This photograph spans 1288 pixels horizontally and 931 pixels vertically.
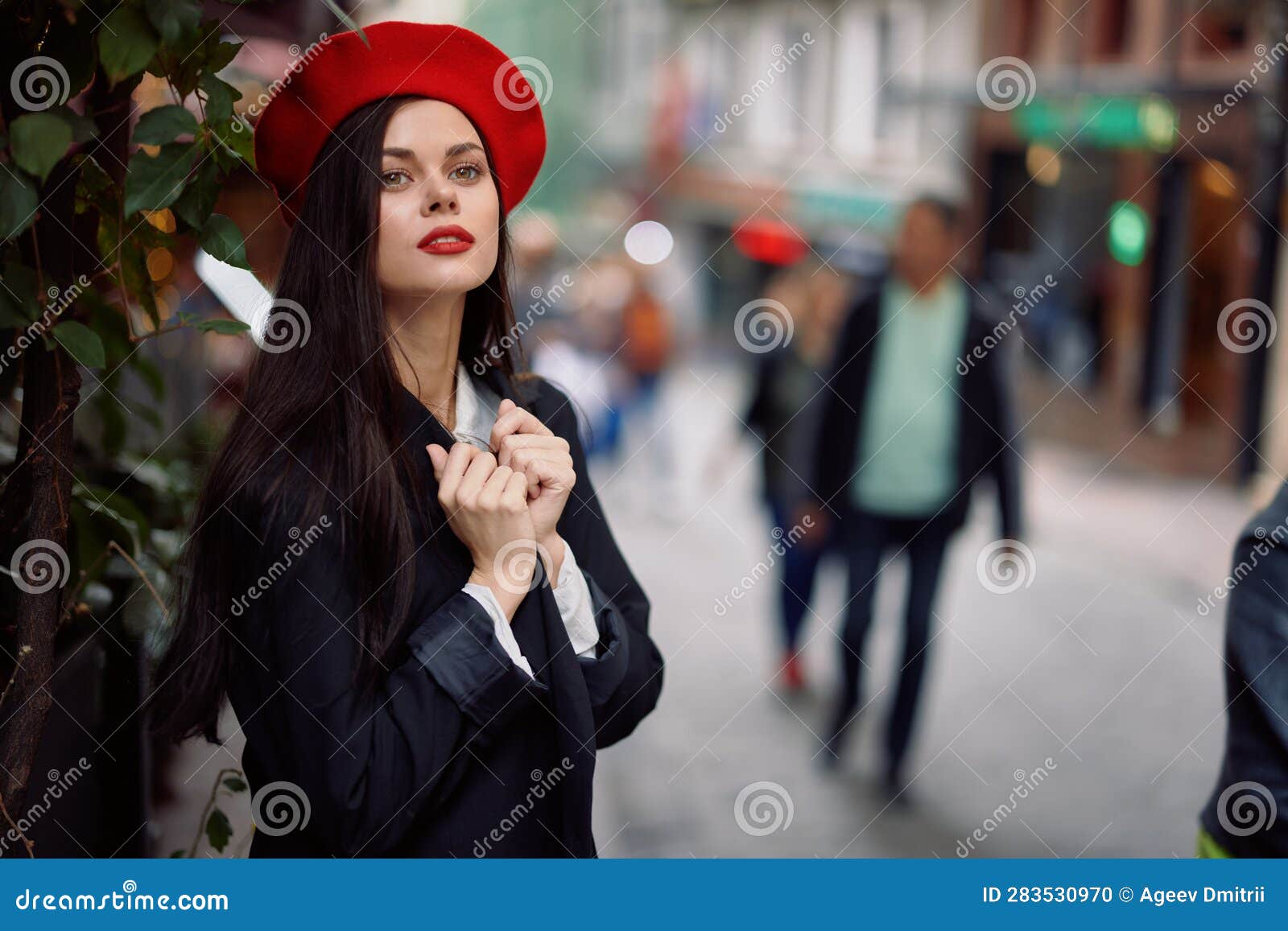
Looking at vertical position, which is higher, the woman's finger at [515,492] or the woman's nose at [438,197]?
the woman's nose at [438,197]

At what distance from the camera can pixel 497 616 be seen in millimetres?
1644

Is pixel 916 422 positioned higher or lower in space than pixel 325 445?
higher

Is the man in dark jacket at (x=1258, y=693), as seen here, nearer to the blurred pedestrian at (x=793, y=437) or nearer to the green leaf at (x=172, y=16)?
the green leaf at (x=172, y=16)

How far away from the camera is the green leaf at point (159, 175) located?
158cm

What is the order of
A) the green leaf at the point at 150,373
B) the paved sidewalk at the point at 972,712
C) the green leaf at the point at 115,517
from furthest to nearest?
1. the paved sidewalk at the point at 972,712
2. the green leaf at the point at 150,373
3. the green leaf at the point at 115,517

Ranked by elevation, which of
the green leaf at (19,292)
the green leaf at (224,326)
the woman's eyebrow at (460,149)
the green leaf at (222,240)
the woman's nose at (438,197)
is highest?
the woman's eyebrow at (460,149)

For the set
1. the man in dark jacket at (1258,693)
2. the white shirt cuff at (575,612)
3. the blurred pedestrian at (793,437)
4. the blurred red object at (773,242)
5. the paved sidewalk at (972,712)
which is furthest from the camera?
the blurred red object at (773,242)

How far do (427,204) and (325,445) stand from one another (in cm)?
32

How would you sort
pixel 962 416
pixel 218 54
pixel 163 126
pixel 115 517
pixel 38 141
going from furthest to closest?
1. pixel 962 416
2. pixel 115 517
3. pixel 218 54
4. pixel 163 126
5. pixel 38 141

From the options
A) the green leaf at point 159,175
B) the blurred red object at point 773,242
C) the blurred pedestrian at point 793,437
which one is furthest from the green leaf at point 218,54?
the blurred red object at point 773,242

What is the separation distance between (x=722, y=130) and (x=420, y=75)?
27.2 metres

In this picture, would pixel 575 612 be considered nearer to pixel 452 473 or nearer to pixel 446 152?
pixel 452 473

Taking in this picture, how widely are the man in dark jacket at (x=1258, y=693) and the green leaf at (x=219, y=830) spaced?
161cm

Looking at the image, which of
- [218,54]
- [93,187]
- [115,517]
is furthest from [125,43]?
[115,517]
